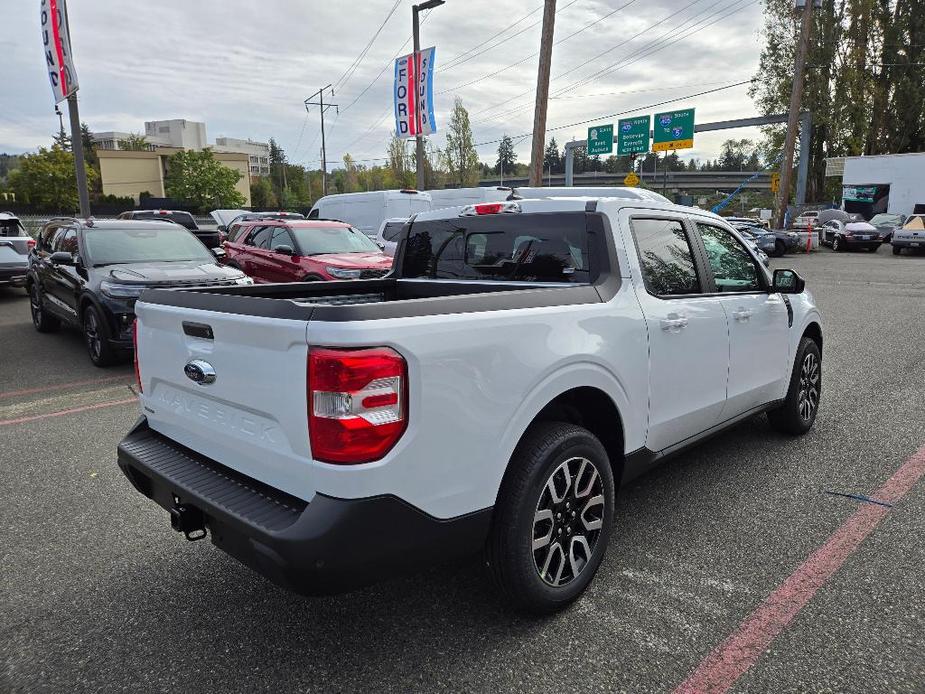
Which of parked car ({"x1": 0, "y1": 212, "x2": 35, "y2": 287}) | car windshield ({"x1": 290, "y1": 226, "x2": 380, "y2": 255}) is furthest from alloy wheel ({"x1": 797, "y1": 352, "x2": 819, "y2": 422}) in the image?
parked car ({"x1": 0, "y1": 212, "x2": 35, "y2": 287})

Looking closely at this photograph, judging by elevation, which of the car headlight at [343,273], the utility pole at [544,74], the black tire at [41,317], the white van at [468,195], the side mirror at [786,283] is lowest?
the black tire at [41,317]

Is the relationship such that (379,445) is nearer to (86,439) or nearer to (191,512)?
(191,512)

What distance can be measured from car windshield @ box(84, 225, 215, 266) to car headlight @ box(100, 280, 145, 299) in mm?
744

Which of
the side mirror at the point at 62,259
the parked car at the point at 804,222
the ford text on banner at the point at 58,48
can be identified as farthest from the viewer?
the parked car at the point at 804,222

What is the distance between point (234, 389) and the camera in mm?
2383

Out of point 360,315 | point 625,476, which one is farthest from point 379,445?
point 625,476

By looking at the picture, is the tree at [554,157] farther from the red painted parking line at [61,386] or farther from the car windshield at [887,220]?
the red painted parking line at [61,386]

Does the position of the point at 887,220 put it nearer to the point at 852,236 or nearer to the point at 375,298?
the point at 852,236

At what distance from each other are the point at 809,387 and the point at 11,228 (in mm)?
16762

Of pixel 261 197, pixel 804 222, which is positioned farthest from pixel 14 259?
pixel 261 197

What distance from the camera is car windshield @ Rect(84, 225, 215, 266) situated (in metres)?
8.17

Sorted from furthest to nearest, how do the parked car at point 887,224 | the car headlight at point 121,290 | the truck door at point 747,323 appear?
1. the parked car at point 887,224
2. the car headlight at point 121,290
3. the truck door at point 747,323

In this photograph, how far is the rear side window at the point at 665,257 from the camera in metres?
3.31

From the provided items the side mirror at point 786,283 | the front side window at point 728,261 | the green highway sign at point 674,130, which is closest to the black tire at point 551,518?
the front side window at point 728,261
